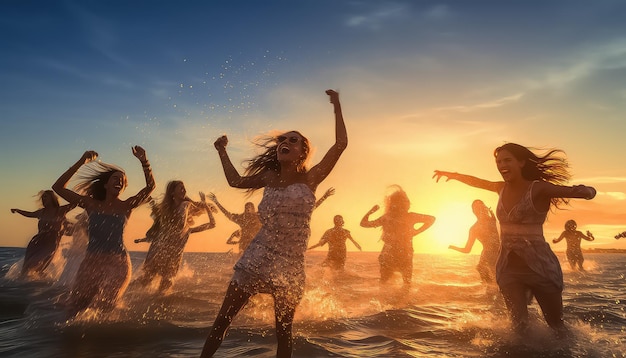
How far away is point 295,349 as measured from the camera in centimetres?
517

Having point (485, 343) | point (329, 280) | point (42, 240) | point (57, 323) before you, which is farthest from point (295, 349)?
point (42, 240)

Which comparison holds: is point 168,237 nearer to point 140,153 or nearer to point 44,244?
point 140,153

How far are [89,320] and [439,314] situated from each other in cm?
570

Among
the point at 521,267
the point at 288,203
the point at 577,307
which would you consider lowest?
the point at 577,307

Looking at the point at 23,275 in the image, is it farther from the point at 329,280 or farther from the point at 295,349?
the point at 295,349

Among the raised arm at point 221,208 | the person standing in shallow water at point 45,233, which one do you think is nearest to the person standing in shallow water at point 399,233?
the raised arm at point 221,208

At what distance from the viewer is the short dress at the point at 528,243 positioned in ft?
16.9

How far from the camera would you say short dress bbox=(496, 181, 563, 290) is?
203 inches

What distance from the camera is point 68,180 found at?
600 centimetres

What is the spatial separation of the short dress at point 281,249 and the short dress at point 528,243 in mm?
2752

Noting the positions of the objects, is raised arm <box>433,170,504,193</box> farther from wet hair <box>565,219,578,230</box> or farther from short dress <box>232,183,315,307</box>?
wet hair <box>565,219,578,230</box>

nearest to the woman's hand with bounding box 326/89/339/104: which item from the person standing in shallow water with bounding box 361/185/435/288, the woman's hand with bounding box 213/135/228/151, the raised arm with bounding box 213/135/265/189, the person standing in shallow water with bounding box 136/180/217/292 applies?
the raised arm with bounding box 213/135/265/189

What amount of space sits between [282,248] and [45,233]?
427 inches

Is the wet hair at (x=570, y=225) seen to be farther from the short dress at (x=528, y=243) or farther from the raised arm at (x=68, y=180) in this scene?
the raised arm at (x=68, y=180)
